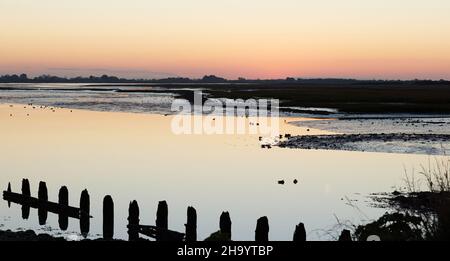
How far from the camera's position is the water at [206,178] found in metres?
18.1

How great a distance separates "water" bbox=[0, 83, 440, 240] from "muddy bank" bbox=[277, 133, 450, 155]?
1989 mm

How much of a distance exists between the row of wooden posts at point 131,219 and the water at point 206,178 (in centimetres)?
27

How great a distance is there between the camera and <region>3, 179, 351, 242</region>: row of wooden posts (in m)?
12.1

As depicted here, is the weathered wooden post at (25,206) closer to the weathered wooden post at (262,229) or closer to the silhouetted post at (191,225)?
the silhouetted post at (191,225)

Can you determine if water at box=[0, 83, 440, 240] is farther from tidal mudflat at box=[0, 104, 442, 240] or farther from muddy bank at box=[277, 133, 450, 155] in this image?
muddy bank at box=[277, 133, 450, 155]

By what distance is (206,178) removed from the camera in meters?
25.6

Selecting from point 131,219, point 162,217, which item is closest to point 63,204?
point 131,219

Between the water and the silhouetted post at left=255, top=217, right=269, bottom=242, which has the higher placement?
the silhouetted post at left=255, top=217, right=269, bottom=242

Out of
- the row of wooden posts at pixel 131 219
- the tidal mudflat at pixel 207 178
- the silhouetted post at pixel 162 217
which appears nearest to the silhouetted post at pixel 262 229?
the row of wooden posts at pixel 131 219

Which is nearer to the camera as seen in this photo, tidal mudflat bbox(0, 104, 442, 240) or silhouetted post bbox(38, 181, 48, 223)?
tidal mudflat bbox(0, 104, 442, 240)

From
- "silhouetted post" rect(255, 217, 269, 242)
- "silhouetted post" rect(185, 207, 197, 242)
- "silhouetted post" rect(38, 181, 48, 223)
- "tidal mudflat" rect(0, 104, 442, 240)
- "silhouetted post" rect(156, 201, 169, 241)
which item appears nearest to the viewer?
"silhouetted post" rect(255, 217, 269, 242)

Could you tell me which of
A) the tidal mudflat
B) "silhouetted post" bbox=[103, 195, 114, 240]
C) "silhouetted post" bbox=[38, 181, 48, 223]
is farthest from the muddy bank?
"silhouetted post" bbox=[103, 195, 114, 240]
